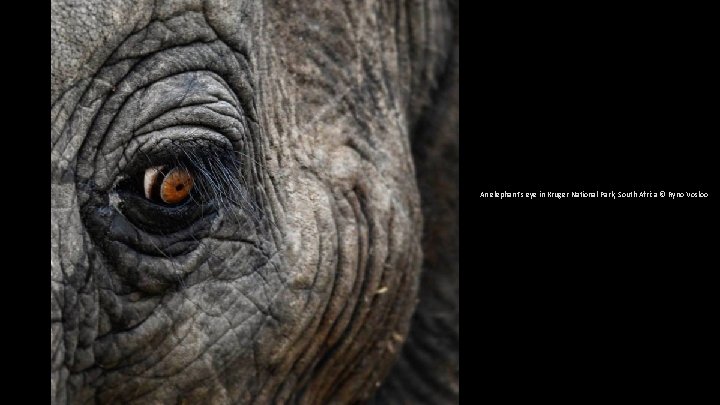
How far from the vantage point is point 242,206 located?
7.14 ft

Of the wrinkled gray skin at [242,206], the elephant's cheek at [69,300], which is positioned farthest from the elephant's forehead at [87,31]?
the elephant's cheek at [69,300]

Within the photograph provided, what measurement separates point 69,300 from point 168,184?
10.9 inches

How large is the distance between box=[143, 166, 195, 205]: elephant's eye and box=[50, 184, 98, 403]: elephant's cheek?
0.16 metres

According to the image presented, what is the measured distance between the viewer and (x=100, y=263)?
1.98 metres

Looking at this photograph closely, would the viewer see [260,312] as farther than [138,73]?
Yes

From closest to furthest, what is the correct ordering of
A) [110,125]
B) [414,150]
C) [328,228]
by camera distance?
1. [110,125]
2. [328,228]
3. [414,150]

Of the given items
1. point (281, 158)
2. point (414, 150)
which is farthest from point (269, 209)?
point (414, 150)

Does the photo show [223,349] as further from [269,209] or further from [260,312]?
[269,209]

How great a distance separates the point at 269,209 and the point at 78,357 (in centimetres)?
46

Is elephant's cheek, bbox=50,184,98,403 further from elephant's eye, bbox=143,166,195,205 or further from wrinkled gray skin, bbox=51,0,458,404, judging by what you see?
elephant's eye, bbox=143,166,195,205

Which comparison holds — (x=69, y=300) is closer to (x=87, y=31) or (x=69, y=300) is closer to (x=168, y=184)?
(x=168, y=184)

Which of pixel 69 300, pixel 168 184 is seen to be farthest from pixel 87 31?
pixel 69 300

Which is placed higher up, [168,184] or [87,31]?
[87,31]
